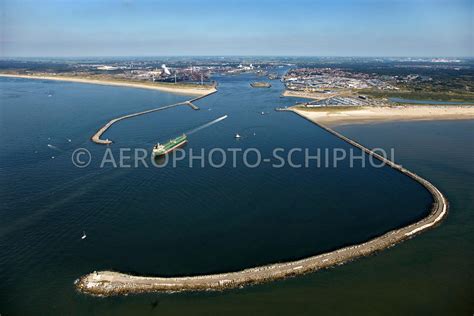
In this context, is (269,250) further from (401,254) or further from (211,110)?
(211,110)

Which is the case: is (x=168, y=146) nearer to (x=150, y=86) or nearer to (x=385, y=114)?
(x=385, y=114)

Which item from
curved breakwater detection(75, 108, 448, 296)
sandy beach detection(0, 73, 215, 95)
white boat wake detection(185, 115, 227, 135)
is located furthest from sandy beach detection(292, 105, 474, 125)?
curved breakwater detection(75, 108, 448, 296)

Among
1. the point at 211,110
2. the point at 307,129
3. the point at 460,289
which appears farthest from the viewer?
the point at 211,110

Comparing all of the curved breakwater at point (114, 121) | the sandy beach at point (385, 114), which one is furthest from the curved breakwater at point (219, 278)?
the sandy beach at point (385, 114)

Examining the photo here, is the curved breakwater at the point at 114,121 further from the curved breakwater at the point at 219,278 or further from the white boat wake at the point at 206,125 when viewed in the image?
the curved breakwater at the point at 219,278

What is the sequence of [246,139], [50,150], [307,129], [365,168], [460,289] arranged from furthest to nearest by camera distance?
[307,129], [246,139], [50,150], [365,168], [460,289]

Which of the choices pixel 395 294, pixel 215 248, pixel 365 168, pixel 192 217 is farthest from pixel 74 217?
pixel 365 168
